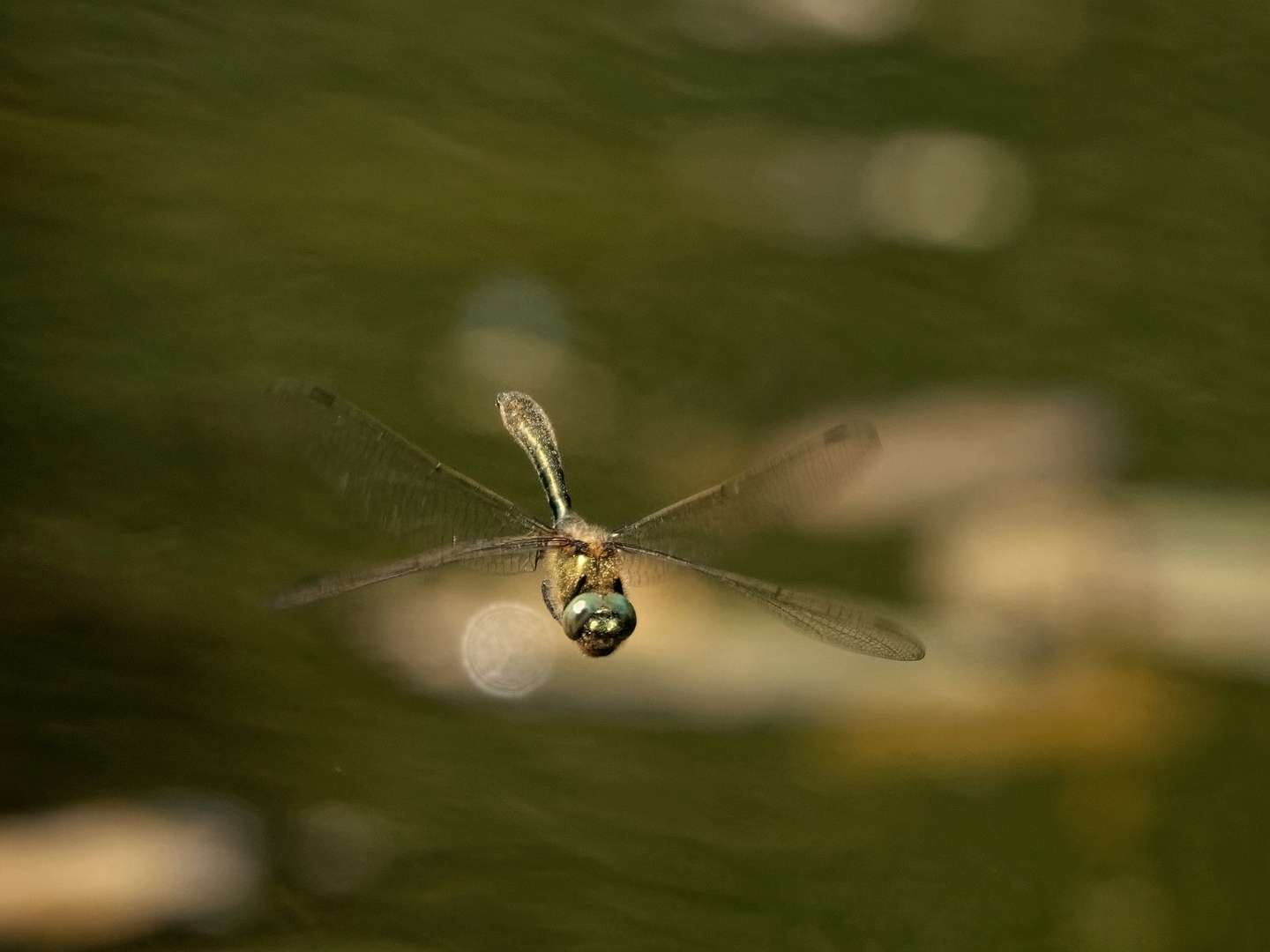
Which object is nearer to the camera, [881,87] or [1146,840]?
[1146,840]

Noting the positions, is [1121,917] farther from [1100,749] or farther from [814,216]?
[814,216]

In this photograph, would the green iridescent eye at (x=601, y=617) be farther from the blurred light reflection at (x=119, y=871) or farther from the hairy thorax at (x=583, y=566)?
the blurred light reflection at (x=119, y=871)

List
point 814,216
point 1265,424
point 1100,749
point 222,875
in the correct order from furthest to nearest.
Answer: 1. point 814,216
2. point 1265,424
3. point 1100,749
4. point 222,875

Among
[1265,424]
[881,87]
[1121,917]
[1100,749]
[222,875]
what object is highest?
[881,87]

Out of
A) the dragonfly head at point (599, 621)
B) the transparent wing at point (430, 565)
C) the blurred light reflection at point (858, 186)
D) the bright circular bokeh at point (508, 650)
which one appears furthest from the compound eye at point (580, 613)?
the blurred light reflection at point (858, 186)

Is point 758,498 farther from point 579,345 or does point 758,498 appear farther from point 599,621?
point 579,345

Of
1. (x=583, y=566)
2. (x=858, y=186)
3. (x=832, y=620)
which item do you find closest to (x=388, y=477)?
(x=583, y=566)

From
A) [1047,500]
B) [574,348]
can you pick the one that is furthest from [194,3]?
[1047,500]
